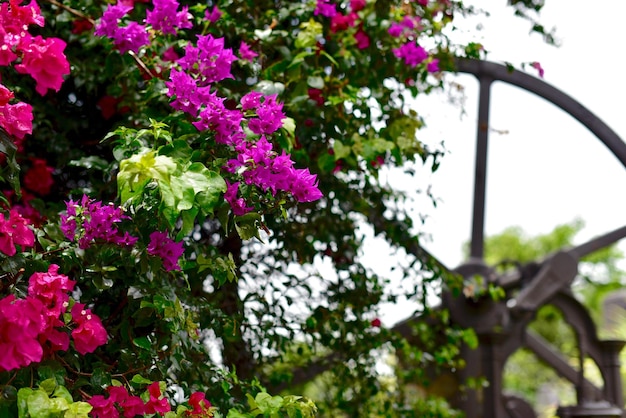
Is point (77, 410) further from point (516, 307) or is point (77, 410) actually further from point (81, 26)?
point (516, 307)

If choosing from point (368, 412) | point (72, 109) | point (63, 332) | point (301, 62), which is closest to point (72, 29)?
point (72, 109)

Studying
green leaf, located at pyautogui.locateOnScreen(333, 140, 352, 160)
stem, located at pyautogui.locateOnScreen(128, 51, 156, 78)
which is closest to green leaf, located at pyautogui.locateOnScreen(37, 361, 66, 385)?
stem, located at pyautogui.locateOnScreen(128, 51, 156, 78)

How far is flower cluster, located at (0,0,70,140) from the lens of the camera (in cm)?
135

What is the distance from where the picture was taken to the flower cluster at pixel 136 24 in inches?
70.9

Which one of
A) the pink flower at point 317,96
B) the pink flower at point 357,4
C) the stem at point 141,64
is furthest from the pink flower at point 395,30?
the stem at point 141,64

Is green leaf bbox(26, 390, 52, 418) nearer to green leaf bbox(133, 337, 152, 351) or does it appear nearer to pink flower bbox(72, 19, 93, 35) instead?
green leaf bbox(133, 337, 152, 351)

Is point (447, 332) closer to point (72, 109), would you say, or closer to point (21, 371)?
point (72, 109)

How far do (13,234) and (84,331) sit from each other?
0.20 metres

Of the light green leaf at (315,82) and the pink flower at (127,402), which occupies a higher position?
the light green leaf at (315,82)

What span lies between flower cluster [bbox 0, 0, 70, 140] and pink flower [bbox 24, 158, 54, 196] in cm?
80

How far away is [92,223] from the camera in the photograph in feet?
4.75

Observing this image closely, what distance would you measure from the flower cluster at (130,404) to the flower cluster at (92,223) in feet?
0.87

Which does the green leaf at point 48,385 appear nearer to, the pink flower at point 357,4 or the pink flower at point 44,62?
the pink flower at point 44,62

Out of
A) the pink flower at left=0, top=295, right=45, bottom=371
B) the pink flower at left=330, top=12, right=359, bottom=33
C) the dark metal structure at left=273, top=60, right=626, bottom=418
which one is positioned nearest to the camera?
the pink flower at left=0, top=295, right=45, bottom=371
